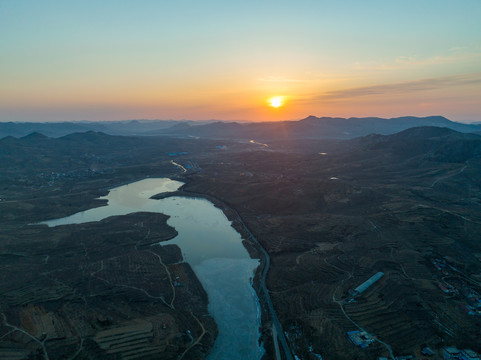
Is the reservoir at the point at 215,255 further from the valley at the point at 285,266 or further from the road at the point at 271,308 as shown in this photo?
the valley at the point at 285,266

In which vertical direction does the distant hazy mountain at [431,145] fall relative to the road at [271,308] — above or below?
above

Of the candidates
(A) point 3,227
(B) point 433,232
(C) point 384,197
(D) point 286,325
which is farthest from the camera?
(C) point 384,197

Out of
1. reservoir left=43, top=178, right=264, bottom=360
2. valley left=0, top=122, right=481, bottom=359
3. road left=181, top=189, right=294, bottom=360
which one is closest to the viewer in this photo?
road left=181, top=189, right=294, bottom=360

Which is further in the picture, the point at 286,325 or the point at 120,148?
the point at 120,148

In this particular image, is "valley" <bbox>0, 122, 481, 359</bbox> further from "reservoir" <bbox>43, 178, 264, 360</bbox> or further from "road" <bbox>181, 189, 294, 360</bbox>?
"reservoir" <bbox>43, 178, 264, 360</bbox>

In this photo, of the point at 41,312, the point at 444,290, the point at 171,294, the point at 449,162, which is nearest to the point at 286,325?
the point at 171,294

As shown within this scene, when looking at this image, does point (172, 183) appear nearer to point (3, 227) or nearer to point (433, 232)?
point (3, 227)

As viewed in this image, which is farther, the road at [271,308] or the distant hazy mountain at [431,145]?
the distant hazy mountain at [431,145]

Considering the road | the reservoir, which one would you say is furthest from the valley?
the reservoir

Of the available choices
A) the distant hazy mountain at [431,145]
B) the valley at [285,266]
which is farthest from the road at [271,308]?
the distant hazy mountain at [431,145]
